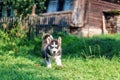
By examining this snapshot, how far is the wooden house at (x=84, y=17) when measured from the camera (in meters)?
21.5

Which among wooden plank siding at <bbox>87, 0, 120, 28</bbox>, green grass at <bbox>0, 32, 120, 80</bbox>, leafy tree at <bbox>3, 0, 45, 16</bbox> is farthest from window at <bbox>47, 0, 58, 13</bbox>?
green grass at <bbox>0, 32, 120, 80</bbox>

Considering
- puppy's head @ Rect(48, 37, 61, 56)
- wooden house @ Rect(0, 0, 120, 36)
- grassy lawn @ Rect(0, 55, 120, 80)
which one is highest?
puppy's head @ Rect(48, 37, 61, 56)

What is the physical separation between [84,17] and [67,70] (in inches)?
459

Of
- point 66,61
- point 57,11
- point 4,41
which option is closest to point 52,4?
point 57,11

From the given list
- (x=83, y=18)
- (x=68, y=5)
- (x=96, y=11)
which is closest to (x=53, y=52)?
(x=83, y=18)

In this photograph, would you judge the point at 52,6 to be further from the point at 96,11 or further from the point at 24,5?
the point at 24,5

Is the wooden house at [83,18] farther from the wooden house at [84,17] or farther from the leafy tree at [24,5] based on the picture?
the leafy tree at [24,5]

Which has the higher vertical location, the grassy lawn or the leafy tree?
the leafy tree

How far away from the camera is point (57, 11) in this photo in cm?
2386

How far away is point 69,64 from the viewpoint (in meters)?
11.3

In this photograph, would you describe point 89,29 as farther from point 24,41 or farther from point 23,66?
point 23,66

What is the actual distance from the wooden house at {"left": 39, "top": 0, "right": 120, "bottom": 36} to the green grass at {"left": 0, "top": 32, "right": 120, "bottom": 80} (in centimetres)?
476

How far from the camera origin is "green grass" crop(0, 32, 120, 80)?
9.26 m

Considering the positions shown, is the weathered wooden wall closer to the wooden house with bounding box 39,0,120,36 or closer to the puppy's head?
the wooden house with bounding box 39,0,120,36
